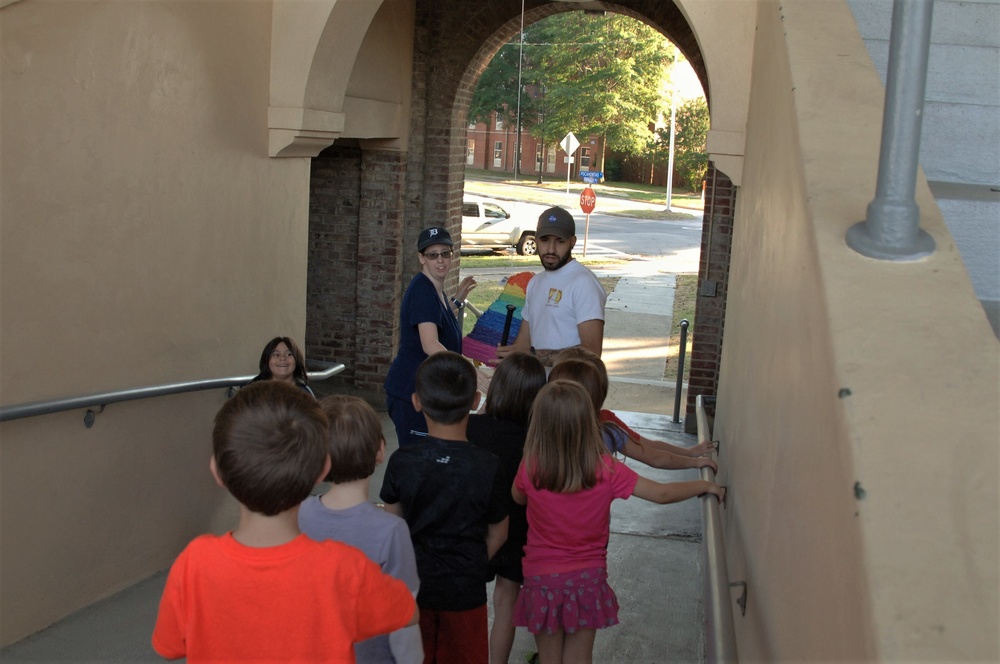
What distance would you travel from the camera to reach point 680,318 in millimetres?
18266

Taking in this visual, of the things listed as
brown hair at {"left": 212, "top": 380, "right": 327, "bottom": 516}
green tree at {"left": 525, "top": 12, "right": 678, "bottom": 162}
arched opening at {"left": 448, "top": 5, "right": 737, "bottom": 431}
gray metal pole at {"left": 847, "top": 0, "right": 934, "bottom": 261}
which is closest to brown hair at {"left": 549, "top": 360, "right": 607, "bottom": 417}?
brown hair at {"left": 212, "top": 380, "right": 327, "bottom": 516}

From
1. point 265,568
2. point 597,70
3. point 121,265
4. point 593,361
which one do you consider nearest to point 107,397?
point 121,265

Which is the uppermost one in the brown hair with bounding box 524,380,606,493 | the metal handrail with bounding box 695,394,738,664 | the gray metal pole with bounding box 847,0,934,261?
the gray metal pole with bounding box 847,0,934,261

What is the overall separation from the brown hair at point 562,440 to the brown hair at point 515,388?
405mm

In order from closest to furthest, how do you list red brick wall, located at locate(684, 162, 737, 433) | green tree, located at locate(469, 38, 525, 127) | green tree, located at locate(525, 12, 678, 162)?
red brick wall, located at locate(684, 162, 737, 433), green tree, located at locate(525, 12, 678, 162), green tree, located at locate(469, 38, 525, 127)

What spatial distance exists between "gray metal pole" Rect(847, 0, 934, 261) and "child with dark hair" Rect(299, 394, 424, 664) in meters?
1.52

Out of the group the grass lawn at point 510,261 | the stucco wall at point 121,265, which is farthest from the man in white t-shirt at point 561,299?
the grass lawn at point 510,261

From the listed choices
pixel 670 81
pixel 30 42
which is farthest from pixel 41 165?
pixel 670 81

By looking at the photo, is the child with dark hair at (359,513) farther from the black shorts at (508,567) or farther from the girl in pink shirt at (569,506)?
the black shorts at (508,567)

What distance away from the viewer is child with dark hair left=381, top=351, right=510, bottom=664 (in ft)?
10.8

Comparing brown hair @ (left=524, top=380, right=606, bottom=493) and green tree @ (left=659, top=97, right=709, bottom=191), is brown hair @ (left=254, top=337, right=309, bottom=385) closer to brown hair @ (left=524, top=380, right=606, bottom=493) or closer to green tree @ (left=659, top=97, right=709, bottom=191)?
brown hair @ (left=524, top=380, right=606, bottom=493)

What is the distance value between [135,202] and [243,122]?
1.23 meters

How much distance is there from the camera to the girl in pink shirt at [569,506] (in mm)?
3383

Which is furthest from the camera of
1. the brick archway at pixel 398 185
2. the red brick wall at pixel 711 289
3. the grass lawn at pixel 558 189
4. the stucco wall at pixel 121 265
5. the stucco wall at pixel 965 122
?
the grass lawn at pixel 558 189
